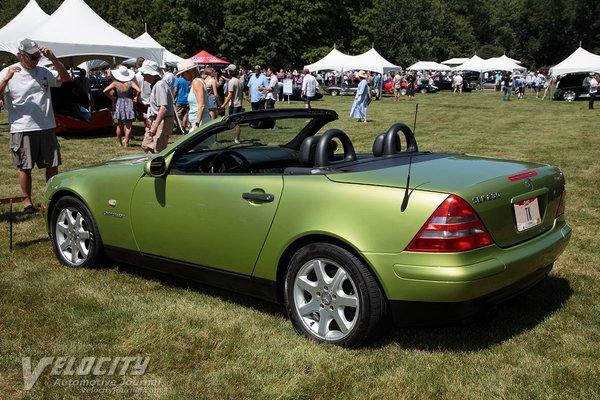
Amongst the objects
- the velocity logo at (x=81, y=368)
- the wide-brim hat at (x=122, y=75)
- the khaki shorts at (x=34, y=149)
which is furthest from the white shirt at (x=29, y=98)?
the wide-brim hat at (x=122, y=75)

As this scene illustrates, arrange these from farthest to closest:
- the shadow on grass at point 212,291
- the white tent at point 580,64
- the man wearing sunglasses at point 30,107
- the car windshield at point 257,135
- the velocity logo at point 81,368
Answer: the white tent at point 580,64 < the man wearing sunglasses at point 30,107 < the car windshield at point 257,135 < the shadow on grass at point 212,291 < the velocity logo at point 81,368

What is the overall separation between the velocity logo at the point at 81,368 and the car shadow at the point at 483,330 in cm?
139

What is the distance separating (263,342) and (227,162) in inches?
58.7

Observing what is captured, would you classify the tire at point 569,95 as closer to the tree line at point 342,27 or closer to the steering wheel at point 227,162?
the tree line at point 342,27

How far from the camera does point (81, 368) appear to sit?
11.1ft

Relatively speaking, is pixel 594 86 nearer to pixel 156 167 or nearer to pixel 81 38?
pixel 81 38

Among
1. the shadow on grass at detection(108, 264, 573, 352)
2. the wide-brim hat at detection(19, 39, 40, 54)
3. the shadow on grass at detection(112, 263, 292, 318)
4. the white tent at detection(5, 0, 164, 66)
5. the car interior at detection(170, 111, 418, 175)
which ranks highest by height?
Result: the white tent at detection(5, 0, 164, 66)

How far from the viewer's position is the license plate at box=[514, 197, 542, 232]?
3.49m

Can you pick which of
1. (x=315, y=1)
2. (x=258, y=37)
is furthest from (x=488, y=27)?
(x=258, y=37)

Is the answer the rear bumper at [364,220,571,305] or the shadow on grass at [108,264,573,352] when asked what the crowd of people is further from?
the rear bumper at [364,220,571,305]

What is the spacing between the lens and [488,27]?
4567 inches

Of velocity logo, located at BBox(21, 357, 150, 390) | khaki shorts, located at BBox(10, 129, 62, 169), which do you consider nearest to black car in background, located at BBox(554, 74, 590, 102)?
khaki shorts, located at BBox(10, 129, 62, 169)

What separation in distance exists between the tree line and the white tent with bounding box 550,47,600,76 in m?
28.4

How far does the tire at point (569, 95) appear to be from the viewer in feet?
116
